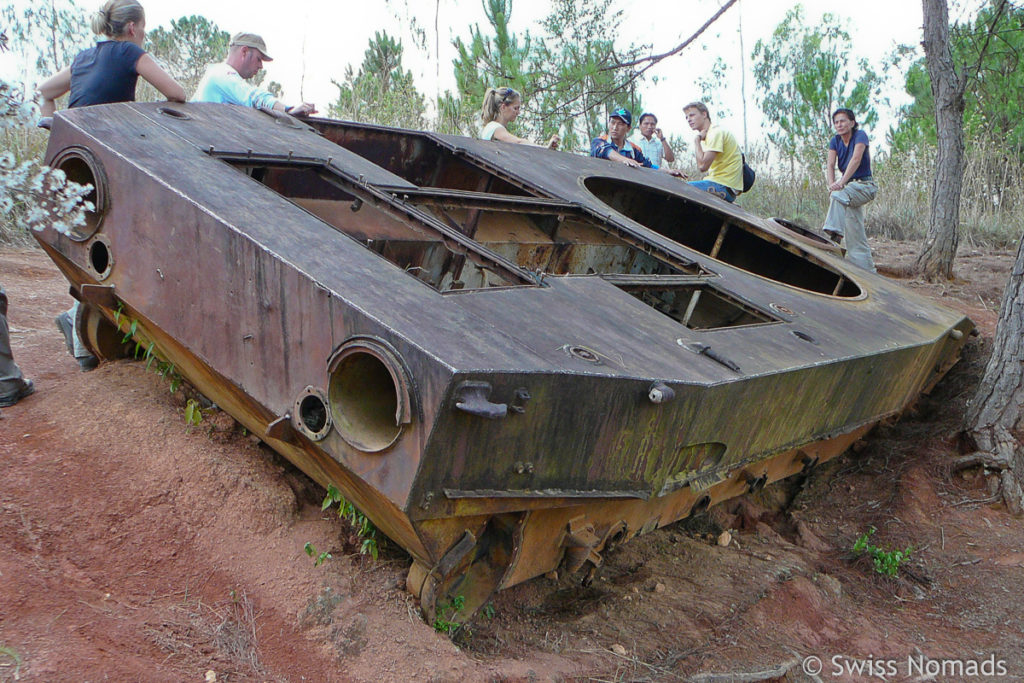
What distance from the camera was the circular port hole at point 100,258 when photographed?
A: 10.4ft

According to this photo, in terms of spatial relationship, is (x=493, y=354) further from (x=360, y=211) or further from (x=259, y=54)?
(x=259, y=54)

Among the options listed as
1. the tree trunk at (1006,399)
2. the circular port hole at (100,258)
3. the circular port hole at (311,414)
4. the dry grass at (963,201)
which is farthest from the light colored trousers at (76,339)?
the dry grass at (963,201)

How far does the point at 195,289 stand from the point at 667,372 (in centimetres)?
145

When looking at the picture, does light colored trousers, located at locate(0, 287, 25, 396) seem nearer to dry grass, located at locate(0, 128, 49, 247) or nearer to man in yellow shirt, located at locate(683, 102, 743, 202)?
dry grass, located at locate(0, 128, 49, 247)

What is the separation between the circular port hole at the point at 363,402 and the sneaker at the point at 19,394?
5.63ft

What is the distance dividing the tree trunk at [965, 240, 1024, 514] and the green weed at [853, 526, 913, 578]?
91 cm

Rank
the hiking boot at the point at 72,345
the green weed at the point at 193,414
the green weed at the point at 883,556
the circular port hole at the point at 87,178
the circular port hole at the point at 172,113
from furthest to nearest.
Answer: the green weed at the point at 883,556, the hiking boot at the point at 72,345, the circular port hole at the point at 172,113, the green weed at the point at 193,414, the circular port hole at the point at 87,178

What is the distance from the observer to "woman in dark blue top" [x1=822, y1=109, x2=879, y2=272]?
7.47 m

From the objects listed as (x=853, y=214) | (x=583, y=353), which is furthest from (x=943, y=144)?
(x=583, y=353)

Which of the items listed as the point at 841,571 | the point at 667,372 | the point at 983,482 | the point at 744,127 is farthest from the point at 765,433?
the point at 744,127

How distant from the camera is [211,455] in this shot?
3.29m

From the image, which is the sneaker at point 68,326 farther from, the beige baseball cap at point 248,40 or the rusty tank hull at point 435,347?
the beige baseball cap at point 248,40

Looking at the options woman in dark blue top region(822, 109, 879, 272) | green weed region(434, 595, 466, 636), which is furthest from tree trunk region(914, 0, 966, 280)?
green weed region(434, 595, 466, 636)

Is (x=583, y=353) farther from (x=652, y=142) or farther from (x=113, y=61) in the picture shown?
(x=652, y=142)
